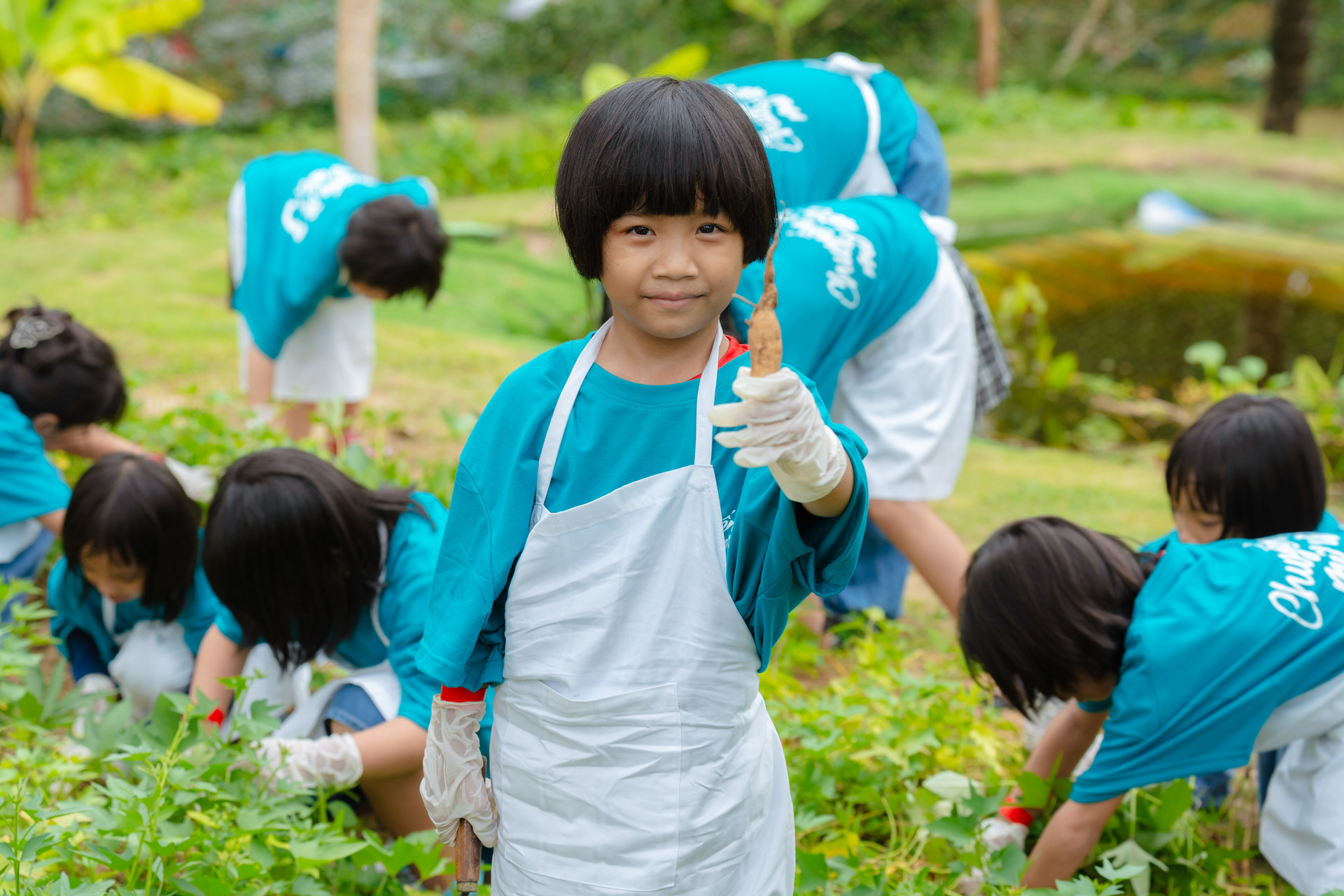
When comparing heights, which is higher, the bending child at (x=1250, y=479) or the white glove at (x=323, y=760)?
the bending child at (x=1250, y=479)

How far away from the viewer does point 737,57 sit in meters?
14.8

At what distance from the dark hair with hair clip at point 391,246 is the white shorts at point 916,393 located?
129 cm

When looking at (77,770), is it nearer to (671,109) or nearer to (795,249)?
(671,109)

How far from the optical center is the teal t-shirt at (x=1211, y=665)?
172 cm

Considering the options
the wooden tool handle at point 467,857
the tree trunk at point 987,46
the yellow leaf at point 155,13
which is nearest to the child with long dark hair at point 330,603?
the wooden tool handle at point 467,857

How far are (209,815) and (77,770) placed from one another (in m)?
0.21

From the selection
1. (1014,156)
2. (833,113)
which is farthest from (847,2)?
(833,113)

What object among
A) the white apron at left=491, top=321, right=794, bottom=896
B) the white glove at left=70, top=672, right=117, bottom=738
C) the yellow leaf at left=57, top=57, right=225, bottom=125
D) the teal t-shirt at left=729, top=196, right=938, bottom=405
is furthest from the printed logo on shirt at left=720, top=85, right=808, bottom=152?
the yellow leaf at left=57, top=57, right=225, bottom=125

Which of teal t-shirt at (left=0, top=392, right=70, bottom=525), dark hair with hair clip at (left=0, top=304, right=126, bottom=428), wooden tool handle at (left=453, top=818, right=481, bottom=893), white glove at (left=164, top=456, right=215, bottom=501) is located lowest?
wooden tool handle at (left=453, top=818, right=481, bottom=893)

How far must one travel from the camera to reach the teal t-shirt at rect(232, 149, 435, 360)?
3330 millimetres

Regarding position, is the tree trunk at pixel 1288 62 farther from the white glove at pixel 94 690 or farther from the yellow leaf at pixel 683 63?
the white glove at pixel 94 690

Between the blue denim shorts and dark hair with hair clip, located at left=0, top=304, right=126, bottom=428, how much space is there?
1.16 meters

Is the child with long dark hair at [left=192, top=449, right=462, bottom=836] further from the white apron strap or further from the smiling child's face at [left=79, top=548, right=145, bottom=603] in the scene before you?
the white apron strap

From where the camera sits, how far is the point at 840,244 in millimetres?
2381
